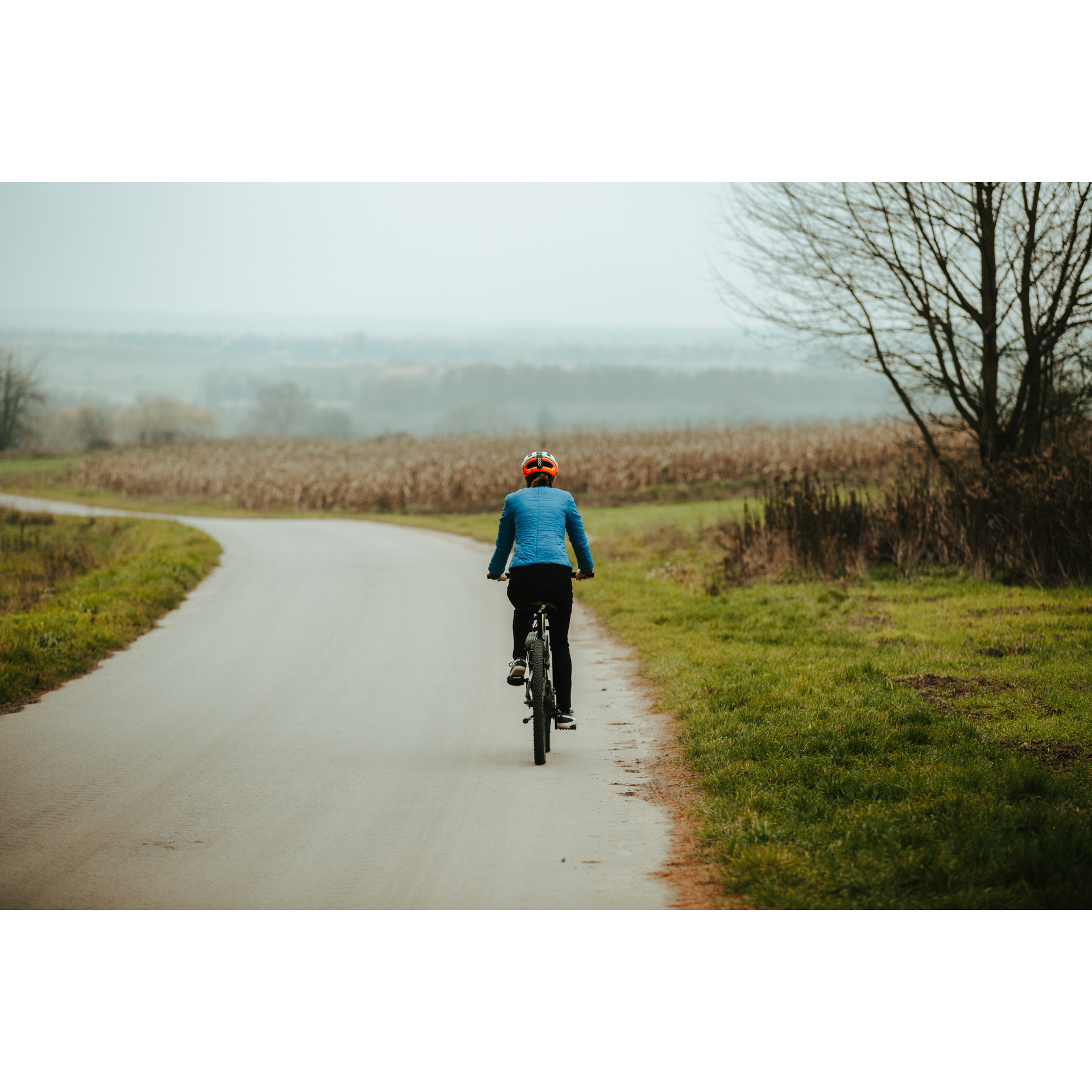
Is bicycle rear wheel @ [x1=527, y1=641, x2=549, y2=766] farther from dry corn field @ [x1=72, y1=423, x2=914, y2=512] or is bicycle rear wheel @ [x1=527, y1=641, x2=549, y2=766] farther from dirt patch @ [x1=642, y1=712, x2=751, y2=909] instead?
dry corn field @ [x1=72, y1=423, x2=914, y2=512]

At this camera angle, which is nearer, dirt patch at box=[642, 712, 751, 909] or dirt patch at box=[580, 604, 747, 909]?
dirt patch at box=[642, 712, 751, 909]

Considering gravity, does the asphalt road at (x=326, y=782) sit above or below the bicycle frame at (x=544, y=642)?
below

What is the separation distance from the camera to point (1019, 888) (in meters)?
4.59

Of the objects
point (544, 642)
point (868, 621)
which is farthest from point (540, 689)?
point (868, 621)

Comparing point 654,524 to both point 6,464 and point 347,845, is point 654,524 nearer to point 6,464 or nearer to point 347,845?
point 347,845

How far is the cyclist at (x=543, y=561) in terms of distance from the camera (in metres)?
7.23

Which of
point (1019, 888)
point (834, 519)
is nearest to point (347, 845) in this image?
point (1019, 888)

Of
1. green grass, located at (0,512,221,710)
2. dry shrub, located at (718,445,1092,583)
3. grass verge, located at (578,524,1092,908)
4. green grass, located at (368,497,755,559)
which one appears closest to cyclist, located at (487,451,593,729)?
grass verge, located at (578,524,1092,908)

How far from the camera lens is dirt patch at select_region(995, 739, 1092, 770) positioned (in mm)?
6266

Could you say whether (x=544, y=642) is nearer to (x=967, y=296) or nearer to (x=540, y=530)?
(x=540, y=530)

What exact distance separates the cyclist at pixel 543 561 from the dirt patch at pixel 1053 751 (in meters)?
3.01

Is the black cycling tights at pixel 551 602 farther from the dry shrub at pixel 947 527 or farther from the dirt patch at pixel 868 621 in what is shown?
the dry shrub at pixel 947 527

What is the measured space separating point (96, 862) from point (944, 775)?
191 inches

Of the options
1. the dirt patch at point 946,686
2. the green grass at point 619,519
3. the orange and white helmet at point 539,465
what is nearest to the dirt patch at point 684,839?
the dirt patch at point 946,686
